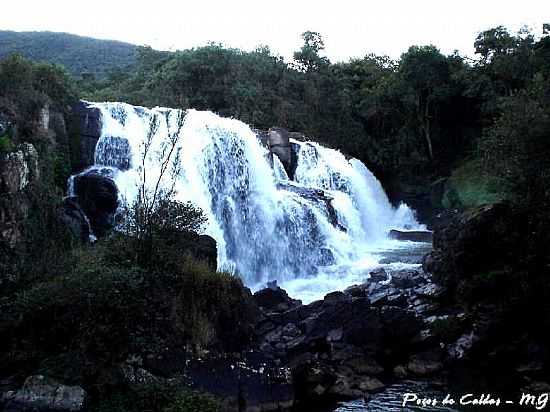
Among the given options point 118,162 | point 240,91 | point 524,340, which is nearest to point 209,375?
point 524,340

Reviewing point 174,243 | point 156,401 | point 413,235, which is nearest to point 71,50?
point 413,235

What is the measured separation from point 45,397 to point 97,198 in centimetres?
967

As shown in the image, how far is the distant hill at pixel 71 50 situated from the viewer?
5778 centimetres

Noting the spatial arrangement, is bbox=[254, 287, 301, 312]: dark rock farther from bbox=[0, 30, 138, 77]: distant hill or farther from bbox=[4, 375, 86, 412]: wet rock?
bbox=[0, 30, 138, 77]: distant hill

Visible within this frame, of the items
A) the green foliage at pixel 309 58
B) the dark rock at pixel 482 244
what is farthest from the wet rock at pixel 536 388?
the green foliage at pixel 309 58

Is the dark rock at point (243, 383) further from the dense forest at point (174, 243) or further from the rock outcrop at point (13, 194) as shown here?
the rock outcrop at point (13, 194)

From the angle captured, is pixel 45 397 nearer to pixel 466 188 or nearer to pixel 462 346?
pixel 462 346

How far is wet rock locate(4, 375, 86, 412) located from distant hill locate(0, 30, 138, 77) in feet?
165

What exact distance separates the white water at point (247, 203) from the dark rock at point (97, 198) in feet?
1.42

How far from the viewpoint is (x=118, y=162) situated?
18.8 meters

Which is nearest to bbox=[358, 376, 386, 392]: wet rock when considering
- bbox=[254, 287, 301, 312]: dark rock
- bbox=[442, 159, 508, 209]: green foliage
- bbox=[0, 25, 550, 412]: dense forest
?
bbox=[0, 25, 550, 412]: dense forest

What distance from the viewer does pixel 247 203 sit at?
2005 cm

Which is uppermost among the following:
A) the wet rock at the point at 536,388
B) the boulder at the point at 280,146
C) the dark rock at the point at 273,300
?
the boulder at the point at 280,146

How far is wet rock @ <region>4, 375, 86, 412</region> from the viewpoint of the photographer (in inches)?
303
